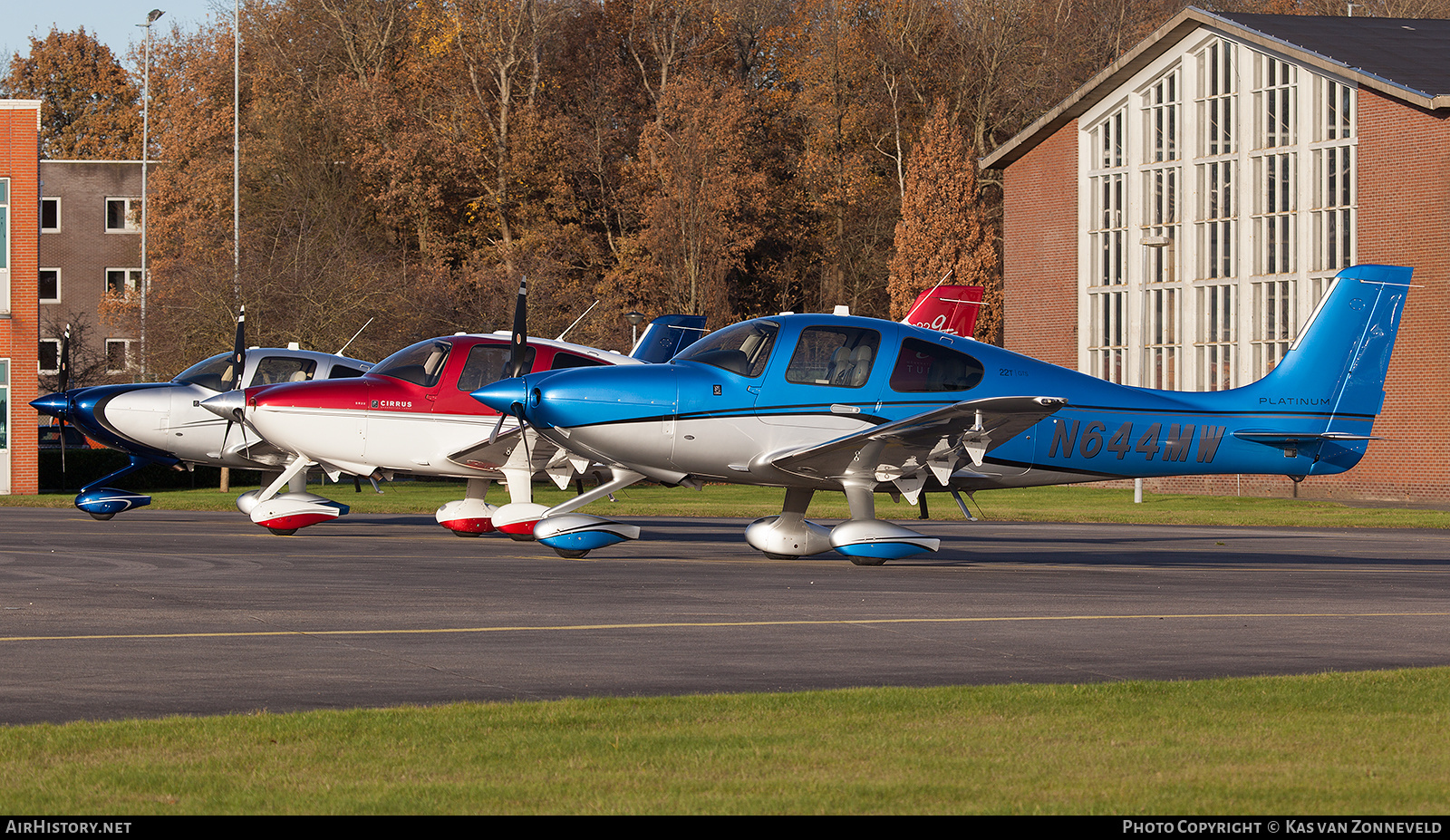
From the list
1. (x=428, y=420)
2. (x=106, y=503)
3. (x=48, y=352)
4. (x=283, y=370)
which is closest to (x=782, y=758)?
(x=428, y=420)

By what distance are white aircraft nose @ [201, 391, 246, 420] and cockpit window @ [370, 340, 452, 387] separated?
1.70 meters

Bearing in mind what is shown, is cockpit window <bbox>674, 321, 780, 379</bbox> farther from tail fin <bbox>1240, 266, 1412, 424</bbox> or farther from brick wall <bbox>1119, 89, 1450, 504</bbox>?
brick wall <bbox>1119, 89, 1450, 504</bbox>

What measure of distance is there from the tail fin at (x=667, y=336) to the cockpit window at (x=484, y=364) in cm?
538

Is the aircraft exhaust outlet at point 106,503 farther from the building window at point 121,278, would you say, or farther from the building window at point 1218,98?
the building window at point 121,278

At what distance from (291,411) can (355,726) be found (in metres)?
12.1

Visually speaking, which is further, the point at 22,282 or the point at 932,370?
the point at 22,282

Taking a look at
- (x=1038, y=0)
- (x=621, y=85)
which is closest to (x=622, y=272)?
(x=621, y=85)

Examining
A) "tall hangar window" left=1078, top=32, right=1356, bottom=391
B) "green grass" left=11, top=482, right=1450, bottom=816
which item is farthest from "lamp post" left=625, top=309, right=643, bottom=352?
"green grass" left=11, top=482, right=1450, bottom=816

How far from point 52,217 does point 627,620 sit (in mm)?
63228

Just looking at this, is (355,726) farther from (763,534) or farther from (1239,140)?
(1239,140)

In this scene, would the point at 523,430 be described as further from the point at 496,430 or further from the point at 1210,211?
the point at 1210,211

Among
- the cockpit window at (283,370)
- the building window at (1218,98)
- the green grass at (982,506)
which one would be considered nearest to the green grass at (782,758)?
the cockpit window at (283,370)

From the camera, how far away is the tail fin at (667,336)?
24234 mm

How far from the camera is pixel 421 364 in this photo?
1892 centimetres
